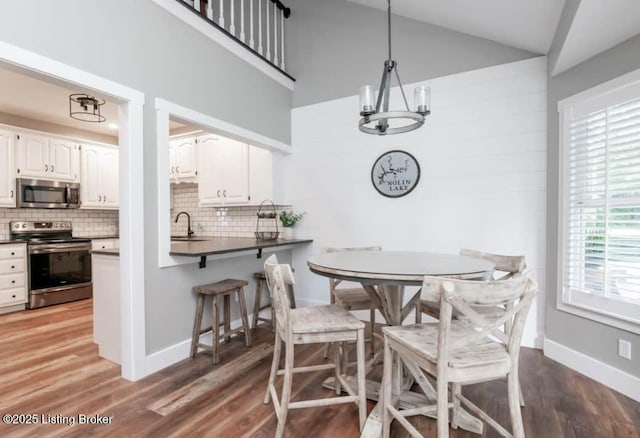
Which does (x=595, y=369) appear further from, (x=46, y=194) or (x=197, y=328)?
(x=46, y=194)

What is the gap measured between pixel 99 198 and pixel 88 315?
86.4 inches

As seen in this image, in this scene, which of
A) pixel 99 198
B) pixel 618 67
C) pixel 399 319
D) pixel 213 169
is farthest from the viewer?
pixel 99 198

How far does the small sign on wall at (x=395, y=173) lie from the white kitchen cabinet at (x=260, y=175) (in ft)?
4.37

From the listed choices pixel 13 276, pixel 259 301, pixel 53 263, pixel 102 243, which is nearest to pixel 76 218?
pixel 102 243

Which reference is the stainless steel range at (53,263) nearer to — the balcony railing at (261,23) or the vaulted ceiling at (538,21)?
the balcony railing at (261,23)

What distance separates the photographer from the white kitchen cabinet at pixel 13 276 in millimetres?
4148

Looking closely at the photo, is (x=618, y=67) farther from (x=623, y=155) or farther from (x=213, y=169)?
(x=213, y=169)

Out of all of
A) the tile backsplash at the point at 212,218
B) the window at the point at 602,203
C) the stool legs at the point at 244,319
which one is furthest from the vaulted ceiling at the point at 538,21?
the stool legs at the point at 244,319

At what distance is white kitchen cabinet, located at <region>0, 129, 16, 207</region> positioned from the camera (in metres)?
4.34

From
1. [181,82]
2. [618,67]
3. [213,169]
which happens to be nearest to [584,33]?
[618,67]

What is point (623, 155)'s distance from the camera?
228cm

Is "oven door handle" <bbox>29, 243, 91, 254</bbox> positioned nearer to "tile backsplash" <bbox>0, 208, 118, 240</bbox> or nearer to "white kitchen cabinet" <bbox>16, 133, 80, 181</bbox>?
"tile backsplash" <bbox>0, 208, 118, 240</bbox>

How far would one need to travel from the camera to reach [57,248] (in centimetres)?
465

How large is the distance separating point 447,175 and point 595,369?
77.2 inches
